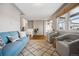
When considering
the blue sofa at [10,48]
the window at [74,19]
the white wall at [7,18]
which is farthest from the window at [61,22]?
the blue sofa at [10,48]

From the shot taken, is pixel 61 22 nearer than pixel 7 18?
No

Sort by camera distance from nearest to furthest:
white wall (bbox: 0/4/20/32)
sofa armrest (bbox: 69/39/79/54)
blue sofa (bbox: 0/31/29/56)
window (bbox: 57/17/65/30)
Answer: blue sofa (bbox: 0/31/29/56), sofa armrest (bbox: 69/39/79/54), white wall (bbox: 0/4/20/32), window (bbox: 57/17/65/30)

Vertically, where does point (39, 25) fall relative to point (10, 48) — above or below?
above

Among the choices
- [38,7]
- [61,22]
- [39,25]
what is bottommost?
[39,25]

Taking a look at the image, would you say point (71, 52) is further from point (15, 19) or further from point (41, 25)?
point (41, 25)

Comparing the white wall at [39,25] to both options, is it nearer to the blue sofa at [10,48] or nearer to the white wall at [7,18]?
the white wall at [7,18]

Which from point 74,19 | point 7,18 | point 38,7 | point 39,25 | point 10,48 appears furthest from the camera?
point 39,25

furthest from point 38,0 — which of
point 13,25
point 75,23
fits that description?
point 13,25

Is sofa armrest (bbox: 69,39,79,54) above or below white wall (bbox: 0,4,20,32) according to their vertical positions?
below

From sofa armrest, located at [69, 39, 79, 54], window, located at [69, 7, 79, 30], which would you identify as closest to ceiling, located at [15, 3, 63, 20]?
window, located at [69, 7, 79, 30]

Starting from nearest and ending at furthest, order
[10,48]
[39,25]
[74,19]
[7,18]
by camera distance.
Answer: [10,48] → [74,19] → [7,18] → [39,25]

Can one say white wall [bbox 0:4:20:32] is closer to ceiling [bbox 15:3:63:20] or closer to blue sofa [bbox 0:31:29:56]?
ceiling [bbox 15:3:63:20]

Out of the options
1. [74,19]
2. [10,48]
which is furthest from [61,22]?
[10,48]

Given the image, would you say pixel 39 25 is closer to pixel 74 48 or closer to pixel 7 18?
pixel 7 18
